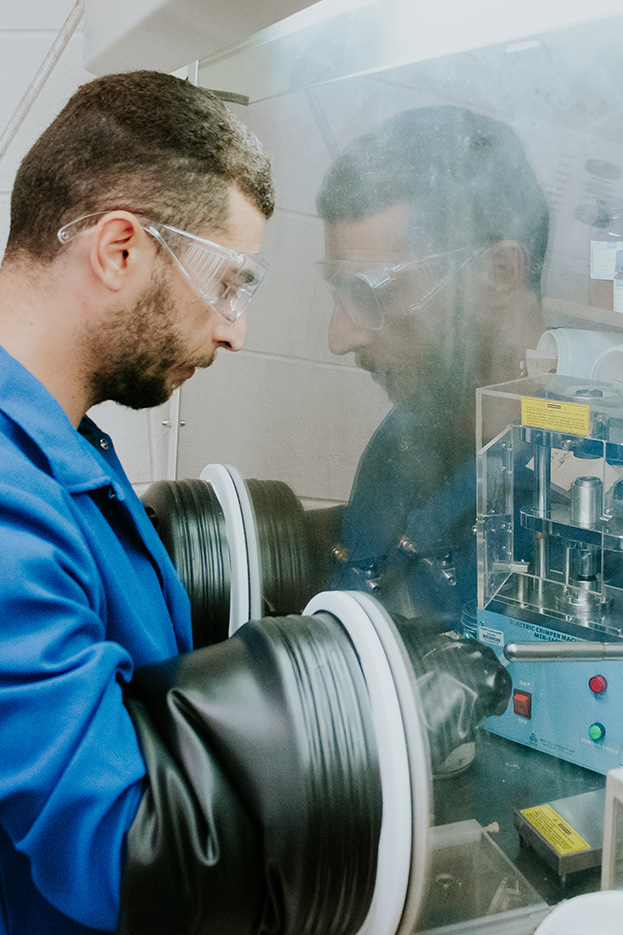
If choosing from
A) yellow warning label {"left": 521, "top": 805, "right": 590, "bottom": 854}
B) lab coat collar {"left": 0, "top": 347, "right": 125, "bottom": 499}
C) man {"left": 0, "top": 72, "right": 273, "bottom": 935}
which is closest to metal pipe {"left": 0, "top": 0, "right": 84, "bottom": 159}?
man {"left": 0, "top": 72, "right": 273, "bottom": 935}

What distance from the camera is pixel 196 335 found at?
1001 mm

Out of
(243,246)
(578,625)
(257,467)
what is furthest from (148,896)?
(257,467)

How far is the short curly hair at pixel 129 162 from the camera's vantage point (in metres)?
0.90

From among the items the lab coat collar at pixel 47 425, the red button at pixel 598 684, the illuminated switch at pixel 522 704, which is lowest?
the illuminated switch at pixel 522 704

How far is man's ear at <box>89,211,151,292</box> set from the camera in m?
0.88

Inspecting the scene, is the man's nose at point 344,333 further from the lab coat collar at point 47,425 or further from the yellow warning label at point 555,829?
the yellow warning label at point 555,829

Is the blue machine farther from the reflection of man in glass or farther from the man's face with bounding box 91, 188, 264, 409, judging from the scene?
the man's face with bounding box 91, 188, 264, 409

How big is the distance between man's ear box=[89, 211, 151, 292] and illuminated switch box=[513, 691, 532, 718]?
2.19ft

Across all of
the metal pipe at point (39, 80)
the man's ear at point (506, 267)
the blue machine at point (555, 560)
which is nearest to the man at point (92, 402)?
the man's ear at point (506, 267)

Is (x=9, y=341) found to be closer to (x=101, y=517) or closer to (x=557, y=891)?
(x=101, y=517)

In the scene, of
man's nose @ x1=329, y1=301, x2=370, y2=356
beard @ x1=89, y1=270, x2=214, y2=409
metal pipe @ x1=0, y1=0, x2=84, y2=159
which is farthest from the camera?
metal pipe @ x1=0, y1=0, x2=84, y2=159

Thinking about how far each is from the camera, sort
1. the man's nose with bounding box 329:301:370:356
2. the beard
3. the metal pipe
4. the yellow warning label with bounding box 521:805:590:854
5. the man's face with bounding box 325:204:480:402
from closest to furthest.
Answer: the yellow warning label with bounding box 521:805:590:854 → the beard → the man's face with bounding box 325:204:480:402 → the man's nose with bounding box 329:301:370:356 → the metal pipe

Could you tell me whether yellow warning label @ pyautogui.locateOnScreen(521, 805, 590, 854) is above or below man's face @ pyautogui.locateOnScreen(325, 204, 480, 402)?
below

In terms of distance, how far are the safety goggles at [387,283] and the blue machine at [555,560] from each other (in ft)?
0.55
